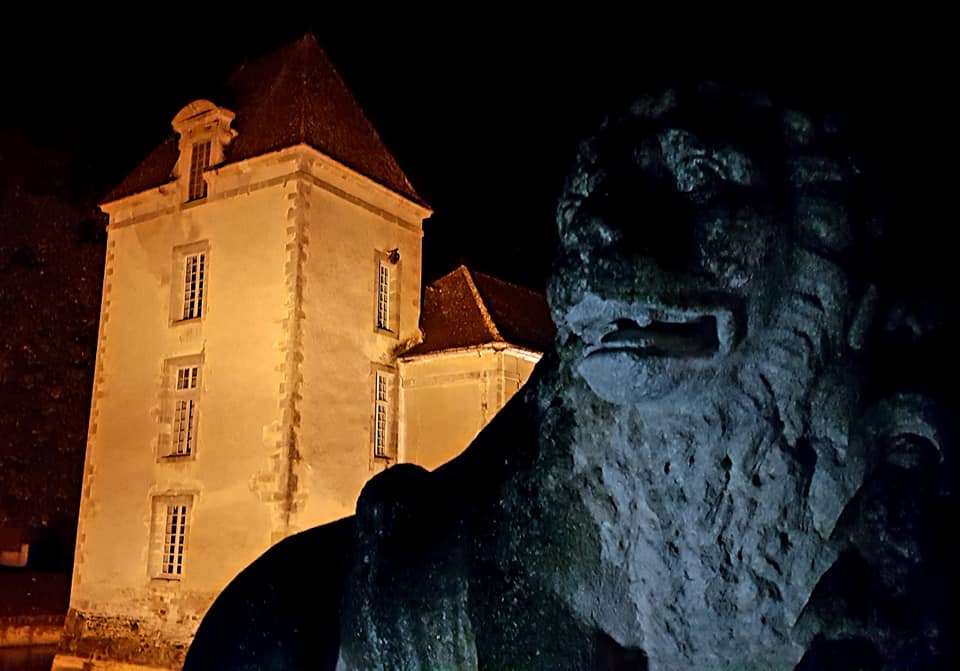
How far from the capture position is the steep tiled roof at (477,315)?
18.0 meters

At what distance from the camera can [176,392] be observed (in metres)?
17.5

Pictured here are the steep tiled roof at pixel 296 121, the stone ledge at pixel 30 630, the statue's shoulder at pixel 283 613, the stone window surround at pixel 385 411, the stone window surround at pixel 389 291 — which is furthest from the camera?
the stone window surround at pixel 389 291

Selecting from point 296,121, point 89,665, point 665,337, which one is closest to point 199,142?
point 296,121

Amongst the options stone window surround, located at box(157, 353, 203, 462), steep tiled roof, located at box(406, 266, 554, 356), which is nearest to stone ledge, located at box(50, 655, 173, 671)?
stone window surround, located at box(157, 353, 203, 462)

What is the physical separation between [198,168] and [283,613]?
56.4 feet

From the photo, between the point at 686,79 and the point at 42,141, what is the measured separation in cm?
2549

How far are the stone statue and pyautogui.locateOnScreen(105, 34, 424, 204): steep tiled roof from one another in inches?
608

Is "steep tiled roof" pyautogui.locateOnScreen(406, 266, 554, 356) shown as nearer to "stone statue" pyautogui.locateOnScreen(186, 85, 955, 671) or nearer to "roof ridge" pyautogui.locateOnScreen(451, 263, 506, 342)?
"roof ridge" pyautogui.locateOnScreen(451, 263, 506, 342)

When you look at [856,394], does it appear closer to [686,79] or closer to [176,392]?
[686,79]

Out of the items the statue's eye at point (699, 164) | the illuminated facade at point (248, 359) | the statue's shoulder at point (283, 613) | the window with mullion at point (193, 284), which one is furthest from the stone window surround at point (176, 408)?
the statue's eye at point (699, 164)

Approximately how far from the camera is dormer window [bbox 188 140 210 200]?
18.0 m

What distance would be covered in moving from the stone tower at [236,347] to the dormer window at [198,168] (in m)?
0.04

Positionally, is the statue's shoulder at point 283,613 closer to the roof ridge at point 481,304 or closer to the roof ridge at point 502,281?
the roof ridge at point 481,304

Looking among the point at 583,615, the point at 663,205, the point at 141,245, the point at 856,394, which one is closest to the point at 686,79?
the point at 663,205
